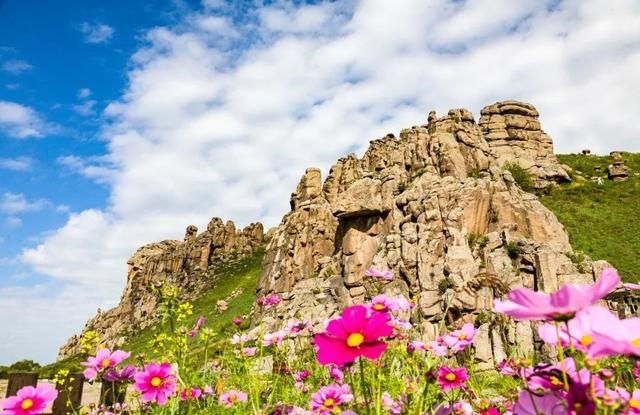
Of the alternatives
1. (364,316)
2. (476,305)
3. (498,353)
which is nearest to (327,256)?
(476,305)

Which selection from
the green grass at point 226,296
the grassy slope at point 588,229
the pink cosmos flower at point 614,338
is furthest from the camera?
the green grass at point 226,296

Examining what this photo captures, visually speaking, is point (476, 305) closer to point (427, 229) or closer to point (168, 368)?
point (427, 229)

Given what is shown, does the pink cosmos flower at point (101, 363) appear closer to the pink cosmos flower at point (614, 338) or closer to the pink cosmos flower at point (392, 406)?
the pink cosmos flower at point (392, 406)

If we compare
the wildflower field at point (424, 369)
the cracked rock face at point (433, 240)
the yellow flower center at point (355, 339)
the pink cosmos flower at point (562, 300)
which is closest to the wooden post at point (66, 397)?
the wildflower field at point (424, 369)

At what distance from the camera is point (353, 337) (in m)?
1.27

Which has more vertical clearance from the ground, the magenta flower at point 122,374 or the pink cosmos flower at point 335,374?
the magenta flower at point 122,374

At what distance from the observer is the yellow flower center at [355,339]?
4.05 feet

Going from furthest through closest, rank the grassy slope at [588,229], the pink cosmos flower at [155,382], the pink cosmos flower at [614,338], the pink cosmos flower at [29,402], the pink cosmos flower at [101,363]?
the grassy slope at [588,229] < the pink cosmos flower at [101,363] < the pink cosmos flower at [155,382] < the pink cosmos flower at [29,402] < the pink cosmos flower at [614,338]

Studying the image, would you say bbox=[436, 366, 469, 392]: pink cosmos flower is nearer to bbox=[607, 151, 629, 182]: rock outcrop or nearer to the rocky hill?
the rocky hill

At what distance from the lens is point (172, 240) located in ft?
292

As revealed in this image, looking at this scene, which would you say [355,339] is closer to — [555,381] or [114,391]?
[555,381]

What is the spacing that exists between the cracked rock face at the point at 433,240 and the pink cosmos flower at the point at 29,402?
39.1ft

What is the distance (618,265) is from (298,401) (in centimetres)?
3460

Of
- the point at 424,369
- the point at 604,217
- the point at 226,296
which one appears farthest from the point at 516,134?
the point at 424,369
